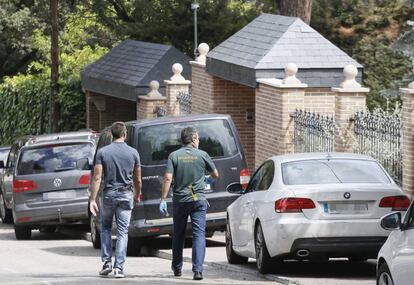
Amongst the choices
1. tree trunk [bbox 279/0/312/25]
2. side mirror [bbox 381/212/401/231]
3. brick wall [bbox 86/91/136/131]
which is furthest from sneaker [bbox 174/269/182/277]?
brick wall [bbox 86/91/136/131]

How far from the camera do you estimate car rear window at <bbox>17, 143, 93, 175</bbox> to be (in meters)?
22.3

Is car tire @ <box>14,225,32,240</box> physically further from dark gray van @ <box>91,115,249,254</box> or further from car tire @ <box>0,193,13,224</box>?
dark gray van @ <box>91,115,249,254</box>

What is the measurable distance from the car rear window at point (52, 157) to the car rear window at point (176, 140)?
14.0ft

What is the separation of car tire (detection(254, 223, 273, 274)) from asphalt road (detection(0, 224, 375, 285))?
0.10 meters

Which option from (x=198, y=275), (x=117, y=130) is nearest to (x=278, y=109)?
A: (x=117, y=130)

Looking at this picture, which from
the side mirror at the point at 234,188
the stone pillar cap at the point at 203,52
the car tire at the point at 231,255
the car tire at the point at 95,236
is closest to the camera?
the side mirror at the point at 234,188

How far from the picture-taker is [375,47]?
38312 mm

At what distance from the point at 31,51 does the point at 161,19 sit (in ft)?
62.0

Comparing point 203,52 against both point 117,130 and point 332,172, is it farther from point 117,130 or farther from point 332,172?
point 332,172

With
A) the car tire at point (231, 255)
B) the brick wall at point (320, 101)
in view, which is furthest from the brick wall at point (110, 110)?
the car tire at point (231, 255)

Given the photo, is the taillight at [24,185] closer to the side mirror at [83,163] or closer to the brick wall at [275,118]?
the side mirror at [83,163]

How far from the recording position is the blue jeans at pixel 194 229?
14.5m

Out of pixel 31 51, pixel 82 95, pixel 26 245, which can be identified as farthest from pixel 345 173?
pixel 31 51

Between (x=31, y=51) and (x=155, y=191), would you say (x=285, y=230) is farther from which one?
(x=31, y=51)
